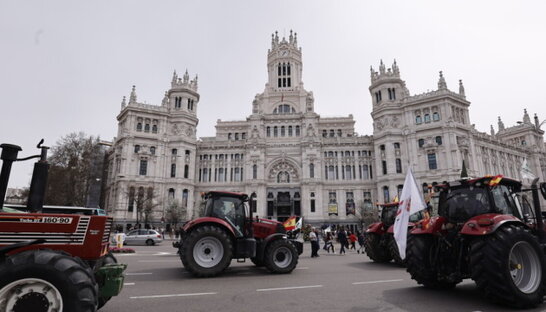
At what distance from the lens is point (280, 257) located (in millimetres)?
11656

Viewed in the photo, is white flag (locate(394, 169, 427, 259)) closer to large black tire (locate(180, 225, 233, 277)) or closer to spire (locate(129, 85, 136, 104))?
large black tire (locate(180, 225, 233, 277))

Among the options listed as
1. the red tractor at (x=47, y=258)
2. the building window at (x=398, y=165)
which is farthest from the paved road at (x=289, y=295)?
the building window at (x=398, y=165)

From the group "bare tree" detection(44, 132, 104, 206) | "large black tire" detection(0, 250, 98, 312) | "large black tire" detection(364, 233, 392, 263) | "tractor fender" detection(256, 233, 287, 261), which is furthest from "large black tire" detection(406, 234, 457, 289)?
"bare tree" detection(44, 132, 104, 206)

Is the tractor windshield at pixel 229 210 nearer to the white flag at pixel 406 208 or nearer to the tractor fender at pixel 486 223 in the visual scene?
the white flag at pixel 406 208

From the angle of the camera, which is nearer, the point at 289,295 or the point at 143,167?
the point at 289,295

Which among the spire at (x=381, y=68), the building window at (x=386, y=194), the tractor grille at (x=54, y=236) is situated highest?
the spire at (x=381, y=68)

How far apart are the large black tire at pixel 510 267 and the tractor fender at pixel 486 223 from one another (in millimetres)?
135

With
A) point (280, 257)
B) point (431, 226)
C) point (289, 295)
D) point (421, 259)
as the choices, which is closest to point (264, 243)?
point (280, 257)

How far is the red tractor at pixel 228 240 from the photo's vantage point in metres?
10.3

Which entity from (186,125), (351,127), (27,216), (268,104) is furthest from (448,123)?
(27,216)

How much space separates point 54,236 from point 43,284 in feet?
3.11

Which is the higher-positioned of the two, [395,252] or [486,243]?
[486,243]

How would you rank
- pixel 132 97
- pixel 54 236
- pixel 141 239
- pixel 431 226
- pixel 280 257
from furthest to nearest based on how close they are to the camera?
pixel 132 97 → pixel 141 239 → pixel 280 257 → pixel 431 226 → pixel 54 236

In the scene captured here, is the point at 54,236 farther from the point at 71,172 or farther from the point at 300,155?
the point at 300,155
